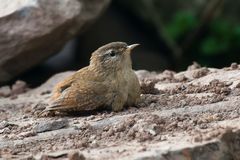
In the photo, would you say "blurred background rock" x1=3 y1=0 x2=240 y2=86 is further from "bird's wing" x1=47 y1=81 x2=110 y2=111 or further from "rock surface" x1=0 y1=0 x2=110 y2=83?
"bird's wing" x1=47 y1=81 x2=110 y2=111

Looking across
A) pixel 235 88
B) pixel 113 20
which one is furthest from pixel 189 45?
pixel 235 88

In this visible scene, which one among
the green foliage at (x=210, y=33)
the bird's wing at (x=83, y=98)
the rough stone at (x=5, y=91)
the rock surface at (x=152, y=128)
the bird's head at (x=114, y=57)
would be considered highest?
the green foliage at (x=210, y=33)

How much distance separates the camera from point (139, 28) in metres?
11.6

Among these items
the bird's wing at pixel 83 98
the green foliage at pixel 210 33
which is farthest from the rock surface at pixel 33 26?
the green foliage at pixel 210 33

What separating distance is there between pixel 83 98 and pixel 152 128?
2.80ft

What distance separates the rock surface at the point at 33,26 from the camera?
731 centimetres

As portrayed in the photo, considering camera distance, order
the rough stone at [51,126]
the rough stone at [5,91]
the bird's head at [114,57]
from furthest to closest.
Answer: the rough stone at [5,91] < the bird's head at [114,57] < the rough stone at [51,126]

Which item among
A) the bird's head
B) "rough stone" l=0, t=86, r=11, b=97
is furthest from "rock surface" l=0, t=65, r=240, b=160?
"rough stone" l=0, t=86, r=11, b=97

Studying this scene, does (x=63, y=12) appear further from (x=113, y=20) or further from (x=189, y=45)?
(x=113, y=20)

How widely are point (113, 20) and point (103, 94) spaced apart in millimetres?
6170

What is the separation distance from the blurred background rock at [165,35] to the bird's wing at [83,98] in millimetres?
4075

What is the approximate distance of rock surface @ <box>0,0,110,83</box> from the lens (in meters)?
7.31

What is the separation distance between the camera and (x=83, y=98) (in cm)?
564

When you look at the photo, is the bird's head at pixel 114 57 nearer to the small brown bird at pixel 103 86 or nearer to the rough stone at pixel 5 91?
the small brown bird at pixel 103 86
